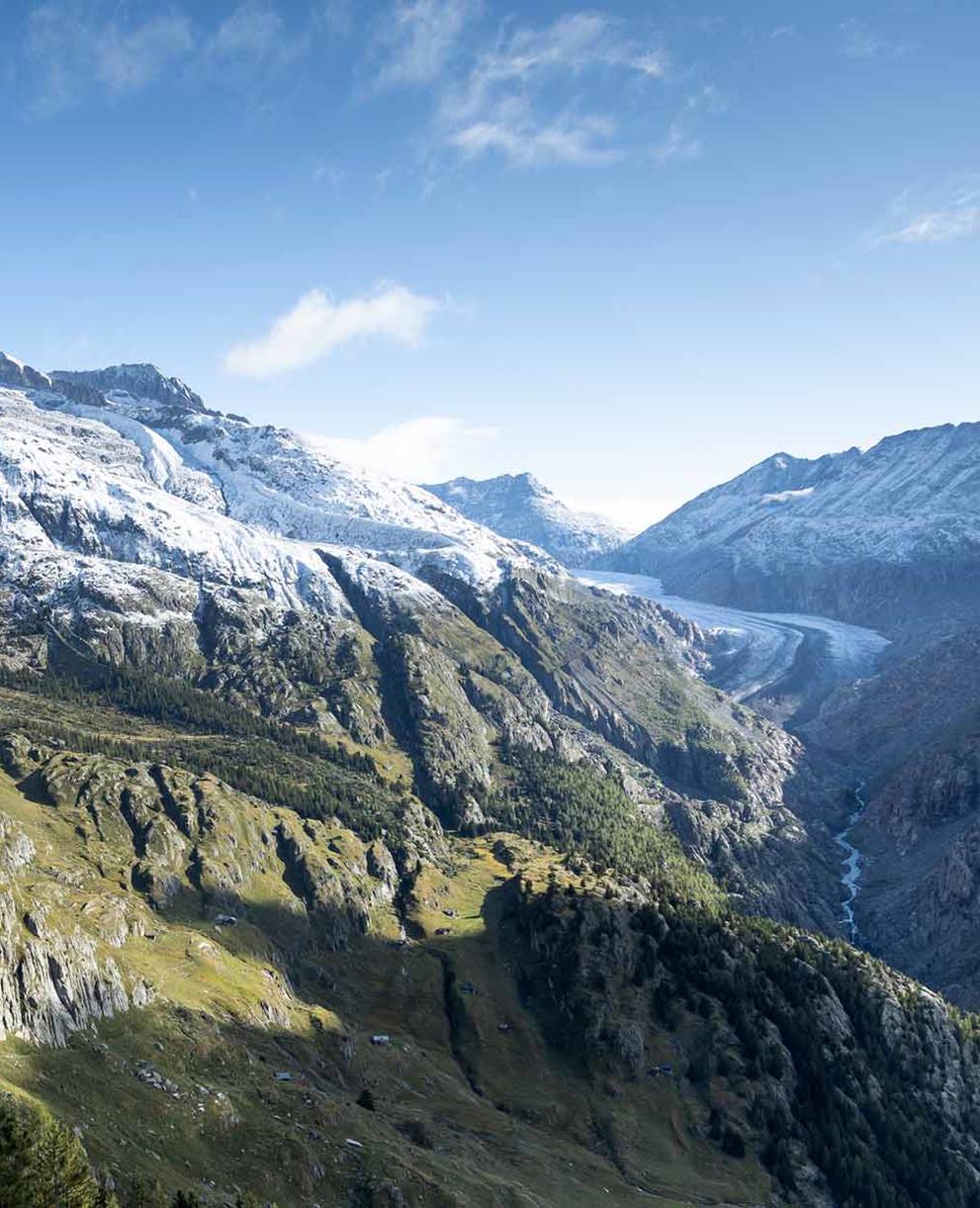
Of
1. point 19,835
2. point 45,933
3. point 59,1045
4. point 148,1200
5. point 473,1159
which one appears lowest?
point 473,1159

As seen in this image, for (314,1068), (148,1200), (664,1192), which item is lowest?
(664,1192)

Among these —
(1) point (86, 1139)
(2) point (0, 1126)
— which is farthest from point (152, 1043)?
(2) point (0, 1126)

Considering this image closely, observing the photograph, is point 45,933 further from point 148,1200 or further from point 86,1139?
point 148,1200

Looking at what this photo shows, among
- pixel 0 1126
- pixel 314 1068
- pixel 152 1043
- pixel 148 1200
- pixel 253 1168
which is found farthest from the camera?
pixel 314 1068

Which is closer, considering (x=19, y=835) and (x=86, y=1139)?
(x=86, y=1139)

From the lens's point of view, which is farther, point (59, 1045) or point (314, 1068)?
point (314, 1068)

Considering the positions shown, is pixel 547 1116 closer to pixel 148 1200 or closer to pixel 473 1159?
pixel 473 1159

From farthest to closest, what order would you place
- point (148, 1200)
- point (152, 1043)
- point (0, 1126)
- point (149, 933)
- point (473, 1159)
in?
point (149, 933)
point (473, 1159)
point (152, 1043)
point (148, 1200)
point (0, 1126)

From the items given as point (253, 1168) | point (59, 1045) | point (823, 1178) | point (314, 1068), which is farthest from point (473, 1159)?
point (823, 1178)

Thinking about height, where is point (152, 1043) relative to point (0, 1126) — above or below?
below
